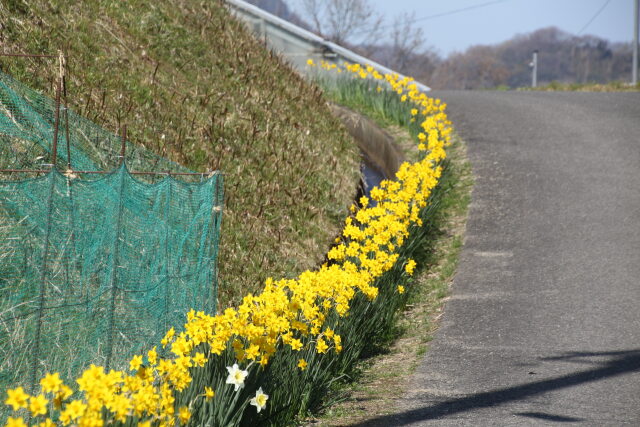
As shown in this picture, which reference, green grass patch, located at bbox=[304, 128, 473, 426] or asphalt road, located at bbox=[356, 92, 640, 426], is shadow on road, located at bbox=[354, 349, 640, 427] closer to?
asphalt road, located at bbox=[356, 92, 640, 426]

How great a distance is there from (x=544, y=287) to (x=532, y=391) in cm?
246

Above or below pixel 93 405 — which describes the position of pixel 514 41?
above

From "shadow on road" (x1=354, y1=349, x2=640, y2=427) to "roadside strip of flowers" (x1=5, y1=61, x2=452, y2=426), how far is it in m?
0.58

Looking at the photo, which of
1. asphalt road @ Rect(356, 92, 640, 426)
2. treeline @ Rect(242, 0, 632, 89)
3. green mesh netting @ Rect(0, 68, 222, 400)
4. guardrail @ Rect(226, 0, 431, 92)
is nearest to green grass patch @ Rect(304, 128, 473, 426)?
asphalt road @ Rect(356, 92, 640, 426)

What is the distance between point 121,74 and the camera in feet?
32.0

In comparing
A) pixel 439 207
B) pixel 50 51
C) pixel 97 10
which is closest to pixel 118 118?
pixel 50 51

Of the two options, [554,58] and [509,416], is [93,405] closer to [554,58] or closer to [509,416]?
[509,416]

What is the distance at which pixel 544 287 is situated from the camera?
7.59 metres

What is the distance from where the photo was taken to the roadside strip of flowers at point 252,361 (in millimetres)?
2955

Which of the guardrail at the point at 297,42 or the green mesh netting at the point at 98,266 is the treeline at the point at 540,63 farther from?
the green mesh netting at the point at 98,266

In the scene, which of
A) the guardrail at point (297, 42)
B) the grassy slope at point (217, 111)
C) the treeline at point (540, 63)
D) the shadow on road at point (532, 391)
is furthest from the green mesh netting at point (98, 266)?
the treeline at point (540, 63)

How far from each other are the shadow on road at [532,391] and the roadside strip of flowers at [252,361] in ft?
1.89

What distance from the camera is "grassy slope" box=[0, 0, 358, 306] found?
8453 mm

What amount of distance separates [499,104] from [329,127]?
16.4 feet
